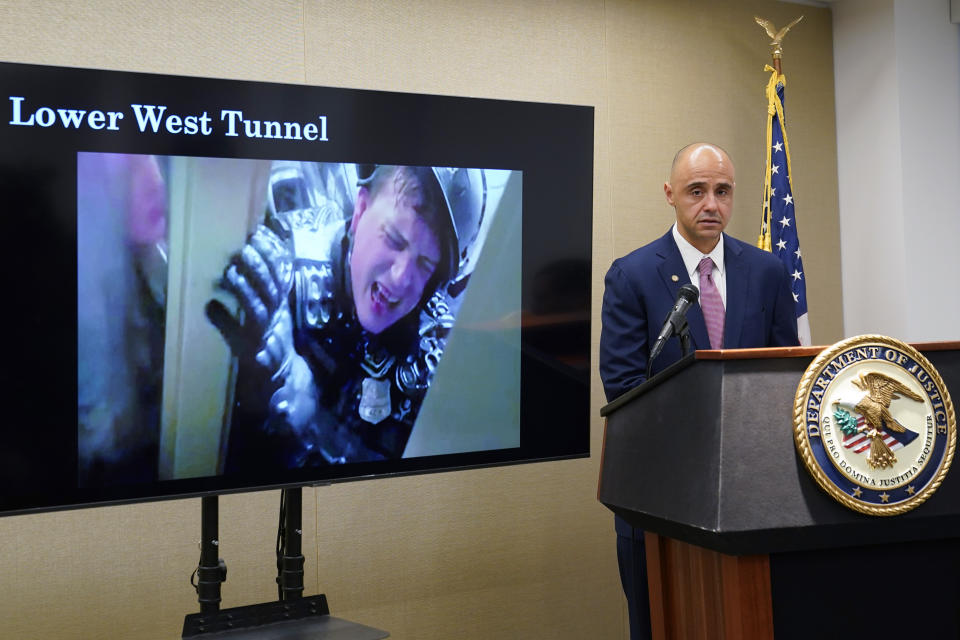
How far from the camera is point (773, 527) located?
1.56m

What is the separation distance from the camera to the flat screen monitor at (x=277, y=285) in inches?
81.0

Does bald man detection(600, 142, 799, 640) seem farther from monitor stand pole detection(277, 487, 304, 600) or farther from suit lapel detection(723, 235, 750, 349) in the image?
monitor stand pole detection(277, 487, 304, 600)

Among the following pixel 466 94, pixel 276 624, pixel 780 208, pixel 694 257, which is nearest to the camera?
pixel 276 624

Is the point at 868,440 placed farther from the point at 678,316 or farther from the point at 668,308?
the point at 668,308

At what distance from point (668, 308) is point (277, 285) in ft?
3.68

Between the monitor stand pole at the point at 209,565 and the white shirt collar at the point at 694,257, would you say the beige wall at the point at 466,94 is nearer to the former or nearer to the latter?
the monitor stand pole at the point at 209,565

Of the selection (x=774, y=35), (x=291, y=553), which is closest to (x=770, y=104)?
(x=774, y=35)

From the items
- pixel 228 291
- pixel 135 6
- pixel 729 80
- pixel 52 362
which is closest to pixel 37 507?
pixel 52 362

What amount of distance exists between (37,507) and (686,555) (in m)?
1.42

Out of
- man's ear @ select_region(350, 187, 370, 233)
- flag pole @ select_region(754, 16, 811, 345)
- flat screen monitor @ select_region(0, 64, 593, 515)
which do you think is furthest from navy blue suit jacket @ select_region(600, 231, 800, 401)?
flag pole @ select_region(754, 16, 811, 345)

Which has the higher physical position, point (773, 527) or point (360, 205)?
point (360, 205)

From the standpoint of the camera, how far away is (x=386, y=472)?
95.4 inches

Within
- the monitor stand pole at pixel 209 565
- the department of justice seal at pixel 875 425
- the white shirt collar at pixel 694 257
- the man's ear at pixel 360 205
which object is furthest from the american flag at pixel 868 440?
the monitor stand pole at pixel 209 565

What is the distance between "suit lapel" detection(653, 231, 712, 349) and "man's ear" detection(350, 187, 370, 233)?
0.90 meters
